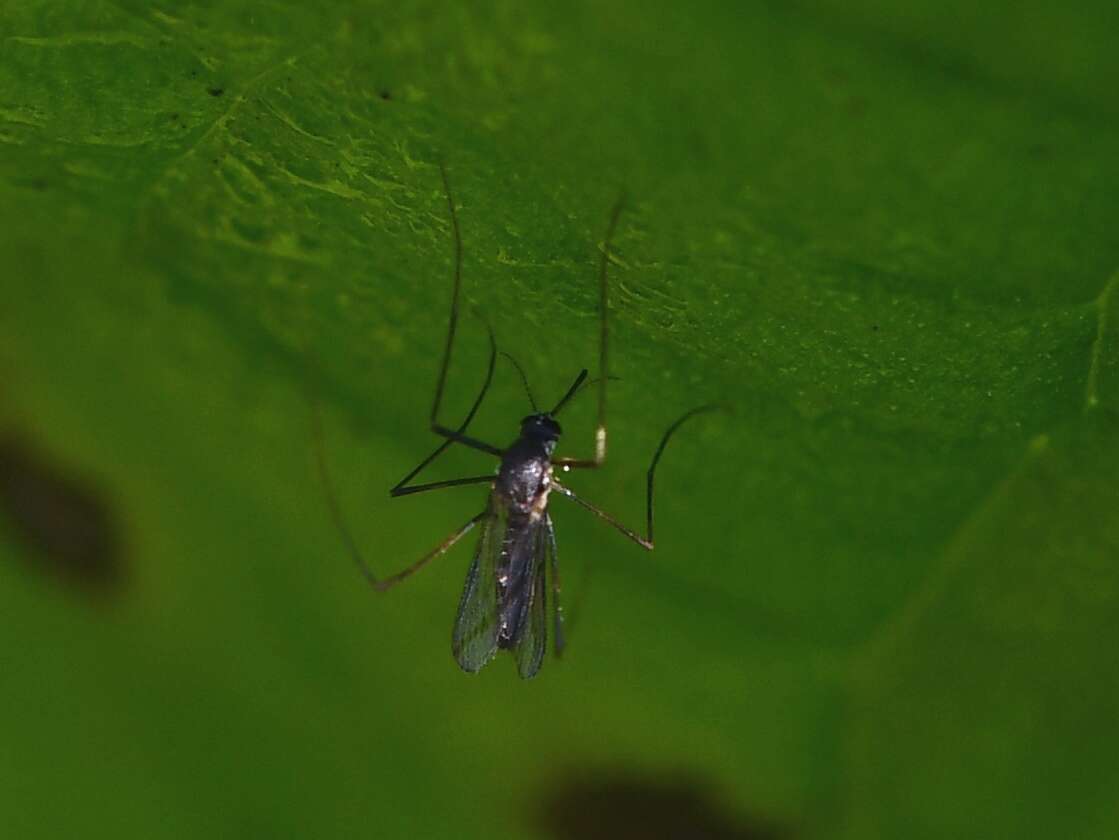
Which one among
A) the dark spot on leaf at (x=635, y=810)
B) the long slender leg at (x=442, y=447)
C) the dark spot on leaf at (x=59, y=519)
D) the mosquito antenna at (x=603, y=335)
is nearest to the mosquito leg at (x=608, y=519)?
the mosquito antenna at (x=603, y=335)

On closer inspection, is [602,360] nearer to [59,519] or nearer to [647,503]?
[647,503]

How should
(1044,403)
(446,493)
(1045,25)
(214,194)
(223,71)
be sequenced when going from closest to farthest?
1. (1045,25)
2. (223,71)
3. (1044,403)
4. (214,194)
5. (446,493)

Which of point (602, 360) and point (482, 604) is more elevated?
point (602, 360)

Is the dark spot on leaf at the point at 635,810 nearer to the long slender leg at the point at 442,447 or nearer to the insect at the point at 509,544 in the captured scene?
the insect at the point at 509,544

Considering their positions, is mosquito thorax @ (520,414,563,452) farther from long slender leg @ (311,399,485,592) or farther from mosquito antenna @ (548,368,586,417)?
long slender leg @ (311,399,485,592)

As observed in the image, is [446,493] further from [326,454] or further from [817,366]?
[817,366]

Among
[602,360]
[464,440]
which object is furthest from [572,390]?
[464,440]

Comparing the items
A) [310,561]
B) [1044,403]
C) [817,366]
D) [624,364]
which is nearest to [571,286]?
[624,364]
